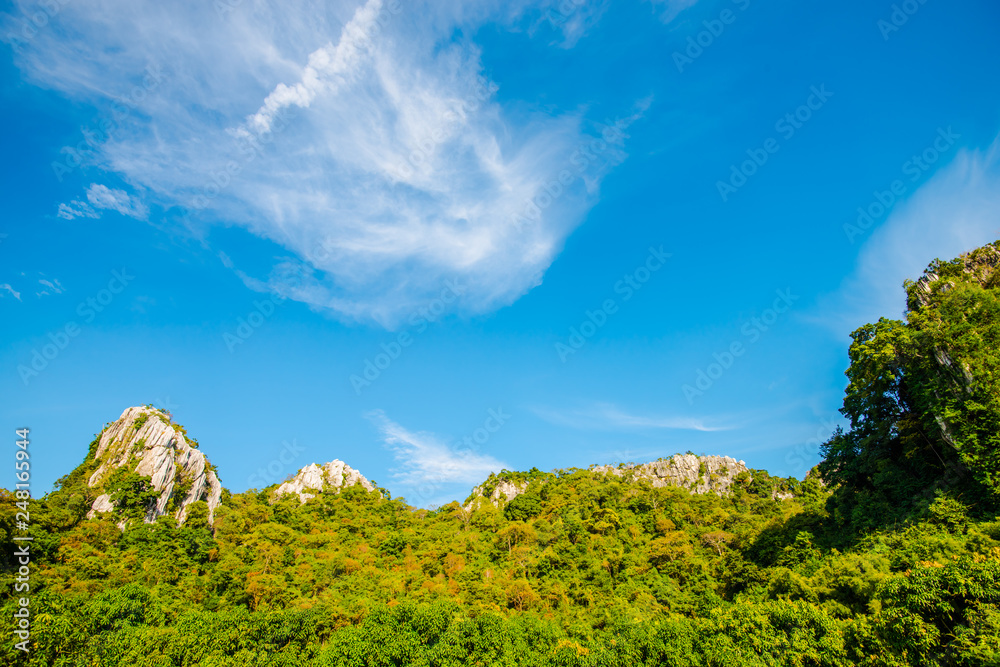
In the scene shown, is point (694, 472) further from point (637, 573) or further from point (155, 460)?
point (155, 460)

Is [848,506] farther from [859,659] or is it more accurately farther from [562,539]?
[562,539]

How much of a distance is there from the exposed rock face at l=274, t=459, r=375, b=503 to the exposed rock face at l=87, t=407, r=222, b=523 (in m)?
15.3

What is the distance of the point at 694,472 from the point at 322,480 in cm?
6504

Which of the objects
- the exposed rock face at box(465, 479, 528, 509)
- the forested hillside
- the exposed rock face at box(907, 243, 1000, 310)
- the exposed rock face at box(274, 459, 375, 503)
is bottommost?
the forested hillside

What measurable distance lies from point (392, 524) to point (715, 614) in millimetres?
52385

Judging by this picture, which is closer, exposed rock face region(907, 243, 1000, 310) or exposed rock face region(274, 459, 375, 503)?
exposed rock face region(907, 243, 1000, 310)

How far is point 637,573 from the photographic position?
4644 cm

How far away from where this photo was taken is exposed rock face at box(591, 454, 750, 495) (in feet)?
259

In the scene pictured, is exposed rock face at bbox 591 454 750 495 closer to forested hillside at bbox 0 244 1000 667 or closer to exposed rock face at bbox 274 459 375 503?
forested hillside at bbox 0 244 1000 667

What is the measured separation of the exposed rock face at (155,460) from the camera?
176 feet

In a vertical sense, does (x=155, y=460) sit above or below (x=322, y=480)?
below

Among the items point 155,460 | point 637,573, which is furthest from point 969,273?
point 155,460

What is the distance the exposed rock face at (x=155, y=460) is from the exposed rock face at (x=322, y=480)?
604 inches

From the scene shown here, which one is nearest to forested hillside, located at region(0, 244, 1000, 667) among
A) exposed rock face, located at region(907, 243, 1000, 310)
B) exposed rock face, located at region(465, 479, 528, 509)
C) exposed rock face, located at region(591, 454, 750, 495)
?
exposed rock face, located at region(907, 243, 1000, 310)
